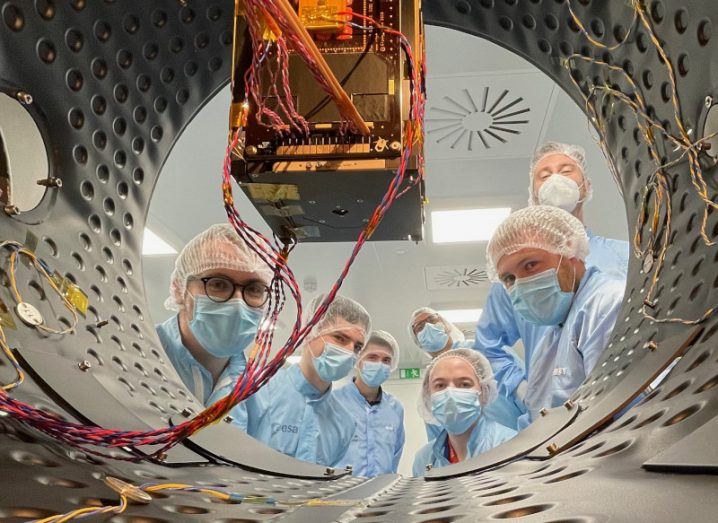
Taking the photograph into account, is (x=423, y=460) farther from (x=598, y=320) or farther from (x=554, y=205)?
(x=598, y=320)

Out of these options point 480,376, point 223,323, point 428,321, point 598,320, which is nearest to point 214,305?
point 223,323

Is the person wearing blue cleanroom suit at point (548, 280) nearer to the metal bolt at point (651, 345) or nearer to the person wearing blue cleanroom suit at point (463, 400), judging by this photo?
the person wearing blue cleanroom suit at point (463, 400)

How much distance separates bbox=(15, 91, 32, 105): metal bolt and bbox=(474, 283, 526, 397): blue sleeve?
71.7 inches

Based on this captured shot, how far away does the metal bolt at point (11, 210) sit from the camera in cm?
63

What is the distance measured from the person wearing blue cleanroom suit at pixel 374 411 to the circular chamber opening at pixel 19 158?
213cm

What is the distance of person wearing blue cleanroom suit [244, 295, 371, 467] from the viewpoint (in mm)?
2268

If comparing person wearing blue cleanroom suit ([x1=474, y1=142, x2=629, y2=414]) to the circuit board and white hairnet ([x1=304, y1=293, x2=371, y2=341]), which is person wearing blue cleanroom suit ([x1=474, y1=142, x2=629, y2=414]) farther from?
the circuit board

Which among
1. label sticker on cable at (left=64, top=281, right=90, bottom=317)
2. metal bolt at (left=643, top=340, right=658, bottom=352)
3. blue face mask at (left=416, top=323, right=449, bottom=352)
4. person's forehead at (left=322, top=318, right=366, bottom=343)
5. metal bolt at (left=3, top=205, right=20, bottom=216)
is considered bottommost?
metal bolt at (left=643, top=340, right=658, bottom=352)

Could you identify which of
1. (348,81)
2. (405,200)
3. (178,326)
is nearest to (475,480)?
(405,200)

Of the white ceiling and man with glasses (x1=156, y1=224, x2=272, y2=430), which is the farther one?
the white ceiling

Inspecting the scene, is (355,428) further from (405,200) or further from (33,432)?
(33,432)

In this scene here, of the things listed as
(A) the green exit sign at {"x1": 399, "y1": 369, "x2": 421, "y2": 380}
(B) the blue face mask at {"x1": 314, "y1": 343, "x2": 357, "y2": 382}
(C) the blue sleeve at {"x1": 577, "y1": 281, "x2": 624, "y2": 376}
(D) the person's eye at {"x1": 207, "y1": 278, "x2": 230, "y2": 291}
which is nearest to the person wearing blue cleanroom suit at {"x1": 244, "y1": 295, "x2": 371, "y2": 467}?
(B) the blue face mask at {"x1": 314, "y1": 343, "x2": 357, "y2": 382}

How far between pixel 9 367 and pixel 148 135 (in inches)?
20.9

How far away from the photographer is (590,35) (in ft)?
2.75
